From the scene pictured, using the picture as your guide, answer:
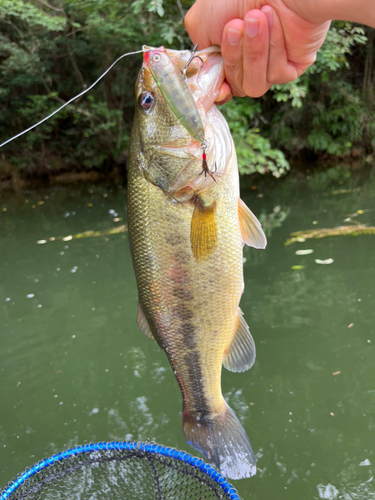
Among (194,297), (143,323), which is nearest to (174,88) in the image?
(194,297)

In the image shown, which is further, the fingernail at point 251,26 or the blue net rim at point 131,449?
the blue net rim at point 131,449

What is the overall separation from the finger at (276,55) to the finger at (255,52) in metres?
0.03

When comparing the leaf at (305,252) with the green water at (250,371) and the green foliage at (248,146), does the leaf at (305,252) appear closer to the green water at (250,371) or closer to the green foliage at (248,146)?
the green water at (250,371)

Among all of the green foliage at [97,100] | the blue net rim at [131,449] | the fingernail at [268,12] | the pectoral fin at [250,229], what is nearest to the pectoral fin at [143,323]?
the pectoral fin at [250,229]

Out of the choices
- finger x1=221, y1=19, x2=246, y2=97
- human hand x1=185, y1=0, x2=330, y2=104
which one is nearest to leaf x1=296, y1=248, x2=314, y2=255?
human hand x1=185, y1=0, x2=330, y2=104

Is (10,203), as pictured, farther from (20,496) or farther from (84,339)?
(20,496)

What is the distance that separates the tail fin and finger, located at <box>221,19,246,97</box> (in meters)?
Result: 1.40

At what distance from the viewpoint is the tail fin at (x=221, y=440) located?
1748mm

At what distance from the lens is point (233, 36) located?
133 cm

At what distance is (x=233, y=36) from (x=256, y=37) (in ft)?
0.26

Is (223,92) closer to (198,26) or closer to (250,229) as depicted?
(198,26)

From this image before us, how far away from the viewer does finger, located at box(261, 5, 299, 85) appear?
1.35m

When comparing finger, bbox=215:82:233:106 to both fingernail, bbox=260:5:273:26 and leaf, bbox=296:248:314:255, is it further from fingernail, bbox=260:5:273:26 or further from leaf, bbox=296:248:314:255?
leaf, bbox=296:248:314:255

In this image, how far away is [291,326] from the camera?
13.5ft
